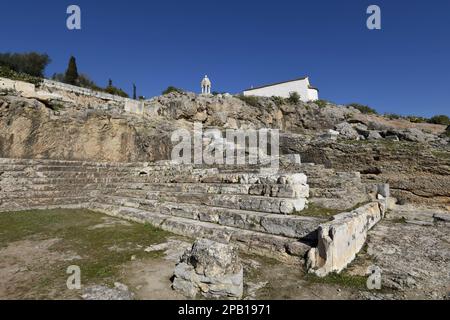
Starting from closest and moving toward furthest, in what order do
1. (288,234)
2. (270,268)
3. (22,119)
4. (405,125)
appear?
1. (270,268)
2. (288,234)
3. (22,119)
4. (405,125)

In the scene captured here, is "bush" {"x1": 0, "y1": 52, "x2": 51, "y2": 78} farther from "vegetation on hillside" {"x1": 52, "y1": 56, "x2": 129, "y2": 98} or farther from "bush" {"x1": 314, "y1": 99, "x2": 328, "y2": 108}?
"bush" {"x1": 314, "y1": 99, "x2": 328, "y2": 108}

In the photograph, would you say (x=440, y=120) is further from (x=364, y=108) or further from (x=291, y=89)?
(x=291, y=89)

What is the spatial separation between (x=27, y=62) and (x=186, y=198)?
4333 centimetres

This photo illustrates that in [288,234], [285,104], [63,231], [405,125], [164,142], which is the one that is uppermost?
[285,104]

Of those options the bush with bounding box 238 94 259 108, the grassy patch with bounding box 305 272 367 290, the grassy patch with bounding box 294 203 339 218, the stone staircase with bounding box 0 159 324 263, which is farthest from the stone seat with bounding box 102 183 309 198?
the bush with bounding box 238 94 259 108

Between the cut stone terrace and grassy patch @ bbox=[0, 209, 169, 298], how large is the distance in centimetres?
74

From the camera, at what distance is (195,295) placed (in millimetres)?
3295

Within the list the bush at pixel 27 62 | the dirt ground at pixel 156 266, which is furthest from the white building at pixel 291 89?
the dirt ground at pixel 156 266

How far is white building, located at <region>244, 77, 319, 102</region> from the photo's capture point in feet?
141

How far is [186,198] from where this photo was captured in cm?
782

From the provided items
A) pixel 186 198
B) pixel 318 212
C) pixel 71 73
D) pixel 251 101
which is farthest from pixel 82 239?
pixel 71 73
